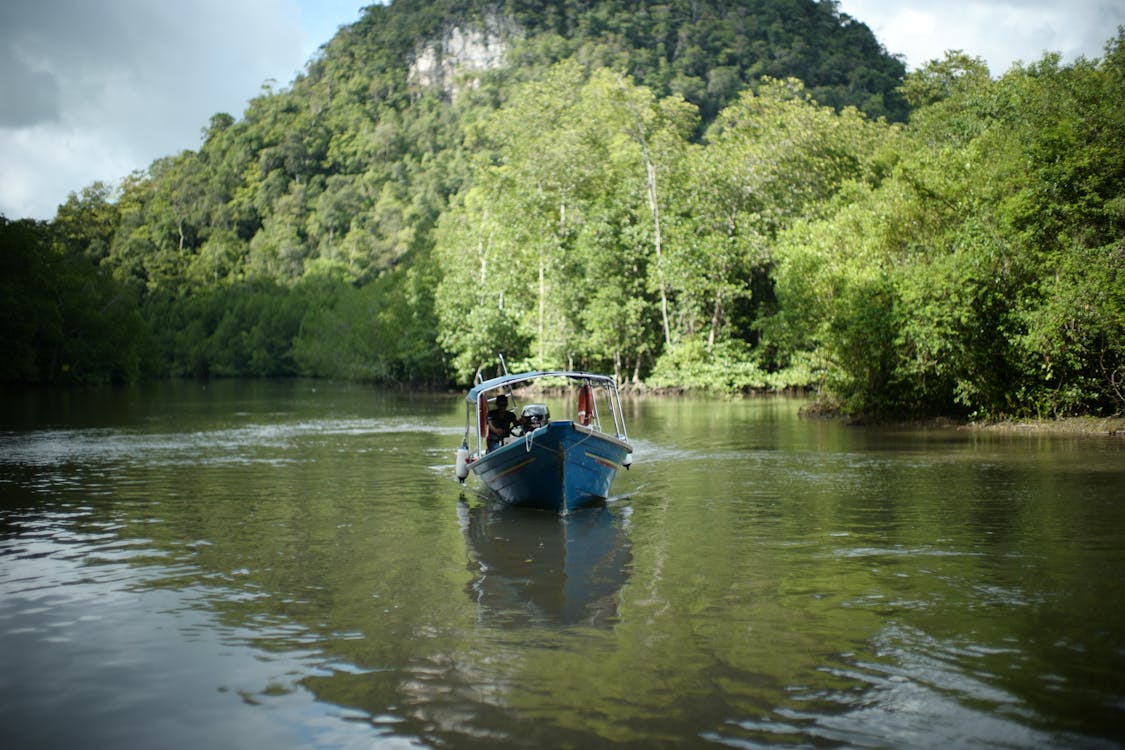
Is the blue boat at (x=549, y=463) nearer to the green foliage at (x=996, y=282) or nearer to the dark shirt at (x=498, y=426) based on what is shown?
the dark shirt at (x=498, y=426)

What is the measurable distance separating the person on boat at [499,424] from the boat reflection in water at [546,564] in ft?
4.70

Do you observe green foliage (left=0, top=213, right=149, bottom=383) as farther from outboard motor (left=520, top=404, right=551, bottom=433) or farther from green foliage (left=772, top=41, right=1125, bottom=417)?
Answer: outboard motor (left=520, top=404, right=551, bottom=433)

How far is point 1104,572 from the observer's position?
11.1 metres

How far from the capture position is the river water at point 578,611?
7082 mm

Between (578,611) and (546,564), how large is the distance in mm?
2479

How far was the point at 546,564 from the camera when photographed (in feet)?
41.0

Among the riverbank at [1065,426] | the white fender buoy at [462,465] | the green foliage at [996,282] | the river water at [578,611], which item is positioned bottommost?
the river water at [578,611]

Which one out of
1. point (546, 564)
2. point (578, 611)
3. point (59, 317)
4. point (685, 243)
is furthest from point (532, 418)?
point (59, 317)

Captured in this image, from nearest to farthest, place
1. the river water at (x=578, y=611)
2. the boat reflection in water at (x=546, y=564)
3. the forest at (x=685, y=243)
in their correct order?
1. the river water at (x=578, y=611)
2. the boat reflection in water at (x=546, y=564)
3. the forest at (x=685, y=243)

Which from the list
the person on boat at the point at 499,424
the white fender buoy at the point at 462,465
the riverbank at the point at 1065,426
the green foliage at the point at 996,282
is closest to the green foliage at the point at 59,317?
the green foliage at the point at 996,282

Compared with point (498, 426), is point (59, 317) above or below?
above

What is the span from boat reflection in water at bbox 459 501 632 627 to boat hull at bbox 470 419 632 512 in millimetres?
272

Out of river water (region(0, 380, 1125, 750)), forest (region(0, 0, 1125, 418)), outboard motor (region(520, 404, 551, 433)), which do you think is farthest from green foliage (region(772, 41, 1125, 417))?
outboard motor (region(520, 404, 551, 433))

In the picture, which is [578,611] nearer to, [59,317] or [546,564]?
[546,564]
